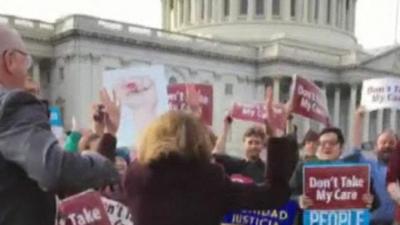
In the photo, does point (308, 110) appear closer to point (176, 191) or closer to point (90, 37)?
point (176, 191)

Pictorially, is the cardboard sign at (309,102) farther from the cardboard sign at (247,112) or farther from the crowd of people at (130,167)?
the cardboard sign at (247,112)

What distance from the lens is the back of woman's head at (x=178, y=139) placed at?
11.9 feet

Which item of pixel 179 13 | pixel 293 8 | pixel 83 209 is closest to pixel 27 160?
pixel 83 209

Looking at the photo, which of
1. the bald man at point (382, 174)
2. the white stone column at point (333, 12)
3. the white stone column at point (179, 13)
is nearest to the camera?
the bald man at point (382, 174)

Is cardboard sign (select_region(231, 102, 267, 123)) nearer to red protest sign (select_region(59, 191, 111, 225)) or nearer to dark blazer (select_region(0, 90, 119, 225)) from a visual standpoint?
red protest sign (select_region(59, 191, 111, 225))

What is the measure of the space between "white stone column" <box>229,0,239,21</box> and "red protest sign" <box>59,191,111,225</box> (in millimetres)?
58157

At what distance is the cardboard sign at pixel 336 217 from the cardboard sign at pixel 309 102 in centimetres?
175

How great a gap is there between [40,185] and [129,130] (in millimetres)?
4828

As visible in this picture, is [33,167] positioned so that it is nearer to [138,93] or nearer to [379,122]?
[138,93]

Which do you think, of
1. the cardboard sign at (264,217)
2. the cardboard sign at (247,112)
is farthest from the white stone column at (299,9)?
the cardboard sign at (264,217)

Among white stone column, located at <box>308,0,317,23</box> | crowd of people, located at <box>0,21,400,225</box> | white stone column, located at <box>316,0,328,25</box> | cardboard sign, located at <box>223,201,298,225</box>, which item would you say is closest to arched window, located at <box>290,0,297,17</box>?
white stone column, located at <box>308,0,317,23</box>

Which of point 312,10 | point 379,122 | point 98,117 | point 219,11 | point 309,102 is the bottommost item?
point 379,122

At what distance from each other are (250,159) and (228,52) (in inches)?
1931

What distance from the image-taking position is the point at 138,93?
793 centimetres
